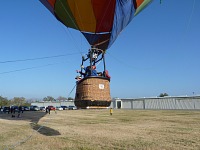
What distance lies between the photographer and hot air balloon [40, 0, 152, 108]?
957 centimetres

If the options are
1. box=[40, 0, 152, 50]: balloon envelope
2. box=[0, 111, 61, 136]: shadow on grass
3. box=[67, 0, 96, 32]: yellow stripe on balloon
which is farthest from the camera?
box=[0, 111, 61, 136]: shadow on grass

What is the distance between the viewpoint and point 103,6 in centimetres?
1005

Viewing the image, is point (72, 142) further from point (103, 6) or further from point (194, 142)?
point (103, 6)

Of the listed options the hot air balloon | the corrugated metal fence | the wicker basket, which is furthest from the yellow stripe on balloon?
the corrugated metal fence

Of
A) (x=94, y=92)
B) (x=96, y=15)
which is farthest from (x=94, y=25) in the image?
(x=94, y=92)

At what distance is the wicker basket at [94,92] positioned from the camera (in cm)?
946

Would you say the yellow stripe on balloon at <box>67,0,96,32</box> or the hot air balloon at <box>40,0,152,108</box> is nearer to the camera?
the hot air balloon at <box>40,0,152,108</box>

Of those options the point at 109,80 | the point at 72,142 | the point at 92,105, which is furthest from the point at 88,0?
the point at 72,142

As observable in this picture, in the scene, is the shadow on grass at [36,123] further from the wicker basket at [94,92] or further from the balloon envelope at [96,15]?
the balloon envelope at [96,15]

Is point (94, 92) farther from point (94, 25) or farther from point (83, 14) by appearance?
point (83, 14)

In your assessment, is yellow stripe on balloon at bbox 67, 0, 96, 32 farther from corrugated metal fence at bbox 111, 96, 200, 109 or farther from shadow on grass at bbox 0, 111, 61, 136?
corrugated metal fence at bbox 111, 96, 200, 109

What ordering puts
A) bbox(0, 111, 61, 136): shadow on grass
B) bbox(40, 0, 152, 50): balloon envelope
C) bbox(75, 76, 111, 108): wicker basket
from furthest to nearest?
bbox(0, 111, 61, 136): shadow on grass
bbox(40, 0, 152, 50): balloon envelope
bbox(75, 76, 111, 108): wicker basket

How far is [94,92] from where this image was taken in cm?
949

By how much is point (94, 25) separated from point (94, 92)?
11.5 ft
